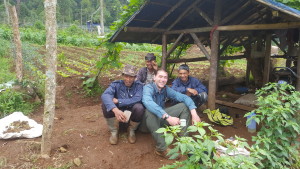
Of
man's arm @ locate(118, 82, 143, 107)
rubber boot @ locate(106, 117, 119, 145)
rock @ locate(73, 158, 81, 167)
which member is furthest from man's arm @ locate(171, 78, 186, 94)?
rock @ locate(73, 158, 81, 167)

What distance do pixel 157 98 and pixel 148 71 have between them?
1.66m

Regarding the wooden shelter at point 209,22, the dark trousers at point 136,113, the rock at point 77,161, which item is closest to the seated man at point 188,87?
the wooden shelter at point 209,22

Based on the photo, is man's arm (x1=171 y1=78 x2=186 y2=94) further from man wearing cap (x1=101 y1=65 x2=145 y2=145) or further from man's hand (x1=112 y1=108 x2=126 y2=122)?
man's hand (x1=112 y1=108 x2=126 y2=122)

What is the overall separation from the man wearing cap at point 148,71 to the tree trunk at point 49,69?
7.74 feet

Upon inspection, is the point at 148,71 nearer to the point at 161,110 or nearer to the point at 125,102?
the point at 125,102

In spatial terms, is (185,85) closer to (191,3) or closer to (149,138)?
(149,138)

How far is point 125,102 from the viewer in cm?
368

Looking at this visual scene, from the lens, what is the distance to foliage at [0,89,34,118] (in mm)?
4930

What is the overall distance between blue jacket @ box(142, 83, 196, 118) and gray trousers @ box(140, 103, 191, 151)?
0.32ft

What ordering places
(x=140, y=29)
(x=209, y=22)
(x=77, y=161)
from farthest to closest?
(x=140, y=29), (x=209, y=22), (x=77, y=161)

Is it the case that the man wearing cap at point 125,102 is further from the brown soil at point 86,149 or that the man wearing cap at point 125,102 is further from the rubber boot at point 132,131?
the brown soil at point 86,149

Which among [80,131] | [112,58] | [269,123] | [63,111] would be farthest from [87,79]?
[269,123]

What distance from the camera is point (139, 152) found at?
3568 mm

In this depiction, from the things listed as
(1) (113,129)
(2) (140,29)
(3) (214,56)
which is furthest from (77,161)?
(2) (140,29)
